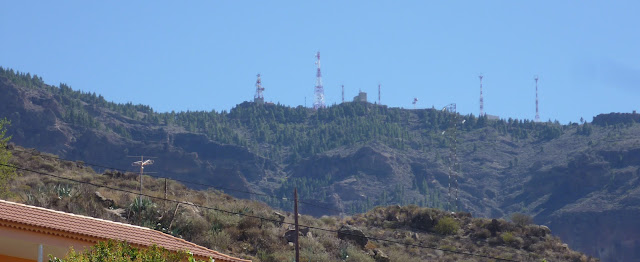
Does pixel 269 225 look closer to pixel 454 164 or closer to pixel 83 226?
pixel 83 226

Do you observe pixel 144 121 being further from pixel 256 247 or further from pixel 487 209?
pixel 256 247

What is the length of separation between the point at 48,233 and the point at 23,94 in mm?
143470

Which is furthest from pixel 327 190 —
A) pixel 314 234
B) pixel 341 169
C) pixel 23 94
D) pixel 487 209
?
pixel 314 234

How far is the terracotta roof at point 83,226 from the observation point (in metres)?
17.1

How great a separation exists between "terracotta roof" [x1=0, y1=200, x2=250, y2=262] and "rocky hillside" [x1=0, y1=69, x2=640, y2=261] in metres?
136

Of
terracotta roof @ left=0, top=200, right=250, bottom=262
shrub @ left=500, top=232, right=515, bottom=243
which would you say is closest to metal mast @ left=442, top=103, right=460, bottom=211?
shrub @ left=500, top=232, right=515, bottom=243

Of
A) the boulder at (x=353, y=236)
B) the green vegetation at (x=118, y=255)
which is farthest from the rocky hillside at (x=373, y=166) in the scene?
the green vegetation at (x=118, y=255)

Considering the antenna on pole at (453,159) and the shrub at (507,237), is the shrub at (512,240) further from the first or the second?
the antenna on pole at (453,159)

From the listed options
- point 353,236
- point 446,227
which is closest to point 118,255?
point 353,236

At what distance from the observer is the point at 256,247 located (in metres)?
45.8

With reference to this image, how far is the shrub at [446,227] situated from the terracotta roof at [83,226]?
152 feet

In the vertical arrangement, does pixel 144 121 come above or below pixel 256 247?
above

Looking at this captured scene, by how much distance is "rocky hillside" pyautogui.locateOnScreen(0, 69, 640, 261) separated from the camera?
160750mm

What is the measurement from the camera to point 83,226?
1803 cm
